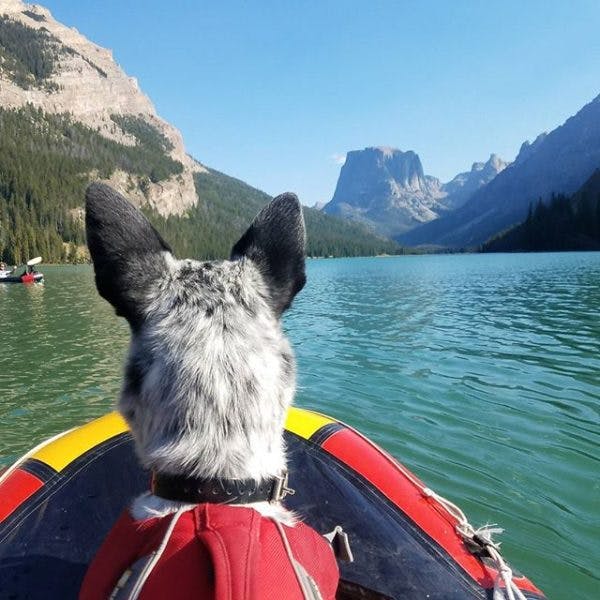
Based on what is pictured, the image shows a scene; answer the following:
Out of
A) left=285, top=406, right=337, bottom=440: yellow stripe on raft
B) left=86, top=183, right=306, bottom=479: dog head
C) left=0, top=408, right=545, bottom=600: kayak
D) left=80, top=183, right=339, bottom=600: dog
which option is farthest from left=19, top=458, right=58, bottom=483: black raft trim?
left=86, top=183, right=306, bottom=479: dog head

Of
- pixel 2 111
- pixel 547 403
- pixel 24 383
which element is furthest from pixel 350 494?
pixel 2 111

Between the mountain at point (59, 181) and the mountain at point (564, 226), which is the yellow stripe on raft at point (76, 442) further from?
the mountain at point (564, 226)

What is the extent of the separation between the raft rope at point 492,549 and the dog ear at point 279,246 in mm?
2304

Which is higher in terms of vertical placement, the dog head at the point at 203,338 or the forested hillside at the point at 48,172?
the forested hillside at the point at 48,172

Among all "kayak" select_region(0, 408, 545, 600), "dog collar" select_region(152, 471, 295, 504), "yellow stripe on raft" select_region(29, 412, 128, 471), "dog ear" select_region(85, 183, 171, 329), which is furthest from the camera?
"yellow stripe on raft" select_region(29, 412, 128, 471)

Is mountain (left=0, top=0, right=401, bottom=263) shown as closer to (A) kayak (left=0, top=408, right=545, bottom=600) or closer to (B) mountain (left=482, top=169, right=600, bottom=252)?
(B) mountain (left=482, top=169, right=600, bottom=252)

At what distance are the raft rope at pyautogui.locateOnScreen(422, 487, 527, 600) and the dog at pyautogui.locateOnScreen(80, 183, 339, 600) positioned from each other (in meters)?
1.78

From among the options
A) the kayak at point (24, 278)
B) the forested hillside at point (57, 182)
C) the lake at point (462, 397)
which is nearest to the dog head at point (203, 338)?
the lake at point (462, 397)

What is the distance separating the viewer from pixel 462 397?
35.8ft

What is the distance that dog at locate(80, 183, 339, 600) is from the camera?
4.89 feet

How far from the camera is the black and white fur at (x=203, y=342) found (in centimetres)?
162

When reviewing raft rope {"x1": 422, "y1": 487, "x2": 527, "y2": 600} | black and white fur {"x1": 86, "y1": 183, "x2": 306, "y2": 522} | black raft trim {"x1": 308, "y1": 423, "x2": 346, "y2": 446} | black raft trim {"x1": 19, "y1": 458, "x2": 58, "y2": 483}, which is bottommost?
raft rope {"x1": 422, "y1": 487, "x2": 527, "y2": 600}

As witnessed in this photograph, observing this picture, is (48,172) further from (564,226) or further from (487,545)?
(487,545)

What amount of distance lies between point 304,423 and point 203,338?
287 centimetres
